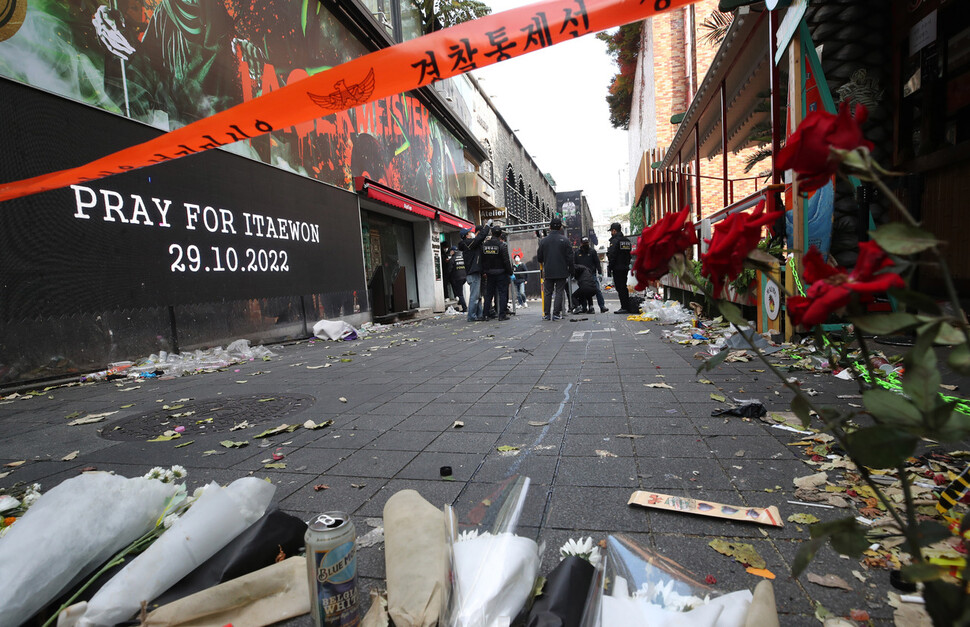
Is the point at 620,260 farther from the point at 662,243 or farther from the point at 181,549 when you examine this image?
the point at 181,549

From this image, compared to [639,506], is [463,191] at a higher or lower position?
higher

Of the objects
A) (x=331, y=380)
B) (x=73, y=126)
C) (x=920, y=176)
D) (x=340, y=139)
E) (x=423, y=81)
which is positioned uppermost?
(x=340, y=139)

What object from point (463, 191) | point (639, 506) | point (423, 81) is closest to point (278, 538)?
point (639, 506)

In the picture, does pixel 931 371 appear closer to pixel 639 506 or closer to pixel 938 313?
pixel 938 313

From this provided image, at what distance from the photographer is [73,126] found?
565 centimetres

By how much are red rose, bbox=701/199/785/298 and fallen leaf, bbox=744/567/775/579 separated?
1.01 meters

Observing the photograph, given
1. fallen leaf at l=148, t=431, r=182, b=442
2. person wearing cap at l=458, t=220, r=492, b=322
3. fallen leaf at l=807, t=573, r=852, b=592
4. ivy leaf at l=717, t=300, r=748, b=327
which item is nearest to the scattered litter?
fallen leaf at l=807, t=573, r=852, b=592

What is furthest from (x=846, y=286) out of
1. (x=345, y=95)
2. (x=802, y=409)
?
(x=345, y=95)

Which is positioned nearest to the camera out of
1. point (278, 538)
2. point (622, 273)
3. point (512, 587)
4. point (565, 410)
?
point (512, 587)

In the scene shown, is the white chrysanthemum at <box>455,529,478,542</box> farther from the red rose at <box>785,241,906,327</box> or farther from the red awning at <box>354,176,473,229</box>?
the red awning at <box>354,176,473,229</box>

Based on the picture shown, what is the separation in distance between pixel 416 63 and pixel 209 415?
3.07 meters

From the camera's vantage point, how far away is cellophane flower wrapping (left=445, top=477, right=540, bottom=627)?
1.18 metres

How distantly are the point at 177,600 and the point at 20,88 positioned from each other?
21.2ft

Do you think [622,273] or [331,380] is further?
[622,273]
